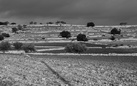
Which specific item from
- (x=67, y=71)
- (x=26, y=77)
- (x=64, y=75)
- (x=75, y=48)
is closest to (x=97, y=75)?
(x=64, y=75)

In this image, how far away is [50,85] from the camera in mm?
15664

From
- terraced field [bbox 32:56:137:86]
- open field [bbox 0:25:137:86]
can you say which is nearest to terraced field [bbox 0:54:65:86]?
open field [bbox 0:25:137:86]

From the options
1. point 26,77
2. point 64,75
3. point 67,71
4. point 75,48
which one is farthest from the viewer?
point 75,48

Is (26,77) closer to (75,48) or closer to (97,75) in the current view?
(97,75)

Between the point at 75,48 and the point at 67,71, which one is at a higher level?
the point at 67,71

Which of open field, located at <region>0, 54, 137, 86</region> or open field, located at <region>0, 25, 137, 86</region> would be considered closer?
open field, located at <region>0, 54, 137, 86</region>

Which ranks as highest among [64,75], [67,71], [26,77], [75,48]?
[26,77]

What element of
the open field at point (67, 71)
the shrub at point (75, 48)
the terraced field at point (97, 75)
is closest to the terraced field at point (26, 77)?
the open field at point (67, 71)

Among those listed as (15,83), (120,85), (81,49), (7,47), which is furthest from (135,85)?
(7,47)

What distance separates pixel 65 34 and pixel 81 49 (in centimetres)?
5054

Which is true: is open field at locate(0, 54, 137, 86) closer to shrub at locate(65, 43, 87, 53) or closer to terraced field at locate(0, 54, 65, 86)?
terraced field at locate(0, 54, 65, 86)

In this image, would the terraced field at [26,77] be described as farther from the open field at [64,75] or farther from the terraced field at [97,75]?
the terraced field at [97,75]

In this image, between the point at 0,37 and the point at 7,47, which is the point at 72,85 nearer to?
the point at 7,47

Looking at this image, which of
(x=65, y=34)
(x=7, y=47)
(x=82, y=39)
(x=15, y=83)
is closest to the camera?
(x=15, y=83)
